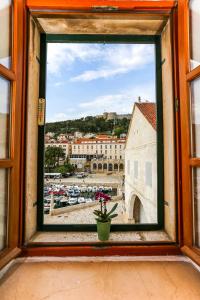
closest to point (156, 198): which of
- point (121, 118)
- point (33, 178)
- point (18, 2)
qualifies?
point (121, 118)

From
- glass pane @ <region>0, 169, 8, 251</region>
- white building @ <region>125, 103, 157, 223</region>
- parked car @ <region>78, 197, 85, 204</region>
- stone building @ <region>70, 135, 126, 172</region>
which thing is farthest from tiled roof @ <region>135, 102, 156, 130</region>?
glass pane @ <region>0, 169, 8, 251</region>

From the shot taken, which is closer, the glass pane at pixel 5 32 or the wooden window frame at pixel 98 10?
the glass pane at pixel 5 32

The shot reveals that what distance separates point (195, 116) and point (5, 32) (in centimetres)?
120

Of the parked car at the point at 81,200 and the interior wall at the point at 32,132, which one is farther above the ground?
the interior wall at the point at 32,132

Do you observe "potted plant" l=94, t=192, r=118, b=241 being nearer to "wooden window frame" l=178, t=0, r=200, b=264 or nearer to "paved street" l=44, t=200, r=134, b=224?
"paved street" l=44, t=200, r=134, b=224

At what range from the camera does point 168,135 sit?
1492 mm

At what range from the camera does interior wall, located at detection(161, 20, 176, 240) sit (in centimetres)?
140

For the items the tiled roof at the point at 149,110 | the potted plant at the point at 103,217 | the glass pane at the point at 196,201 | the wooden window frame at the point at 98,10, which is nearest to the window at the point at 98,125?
the tiled roof at the point at 149,110

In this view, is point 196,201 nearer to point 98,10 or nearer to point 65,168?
point 65,168

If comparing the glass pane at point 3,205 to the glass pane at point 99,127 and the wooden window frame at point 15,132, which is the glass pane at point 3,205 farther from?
the glass pane at point 99,127

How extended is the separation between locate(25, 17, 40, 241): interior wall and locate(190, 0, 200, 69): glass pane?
1.03 meters

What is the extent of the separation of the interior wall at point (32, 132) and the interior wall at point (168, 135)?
Answer: 95 centimetres

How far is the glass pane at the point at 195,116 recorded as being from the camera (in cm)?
120

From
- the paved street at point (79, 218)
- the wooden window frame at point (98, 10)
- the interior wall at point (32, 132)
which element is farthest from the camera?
the paved street at point (79, 218)
